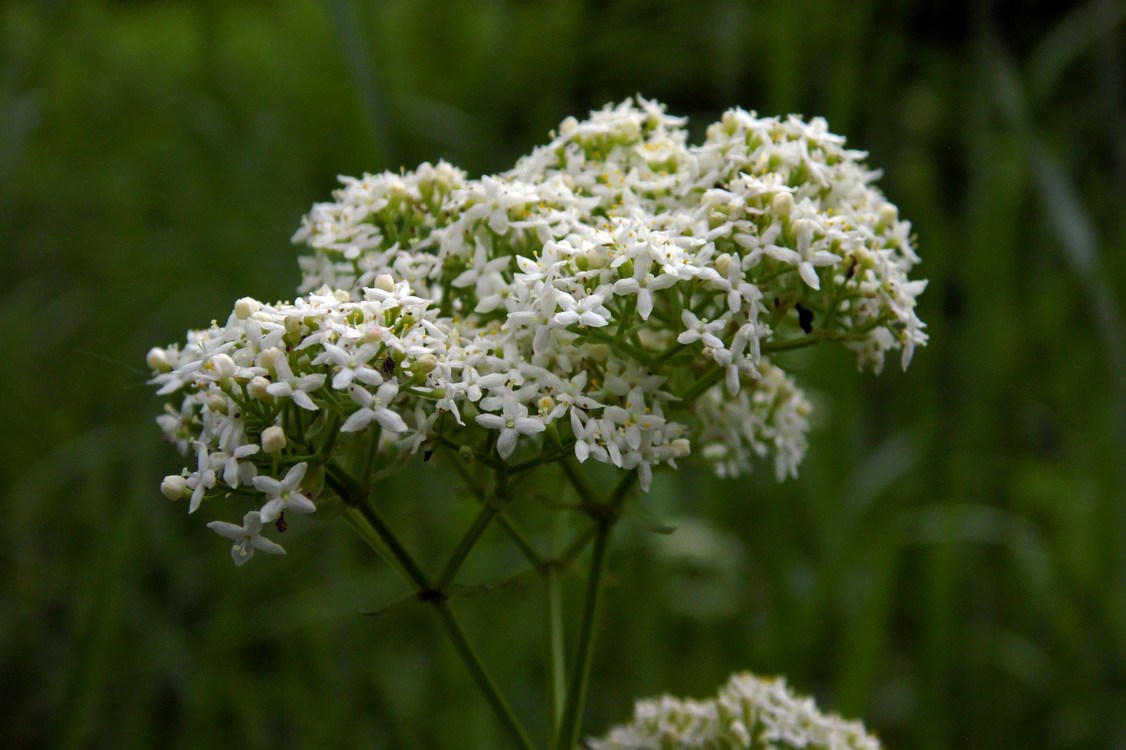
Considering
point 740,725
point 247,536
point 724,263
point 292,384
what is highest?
point 724,263

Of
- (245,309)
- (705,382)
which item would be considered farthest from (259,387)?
(705,382)

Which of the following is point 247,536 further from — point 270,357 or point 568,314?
point 568,314

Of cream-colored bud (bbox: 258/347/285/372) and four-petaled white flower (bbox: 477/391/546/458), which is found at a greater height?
cream-colored bud (bbox: 258/347/285/372)

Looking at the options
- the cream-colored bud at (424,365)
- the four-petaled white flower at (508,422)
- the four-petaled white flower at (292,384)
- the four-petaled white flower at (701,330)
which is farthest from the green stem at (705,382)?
the four-petaled white flower at (292,384)

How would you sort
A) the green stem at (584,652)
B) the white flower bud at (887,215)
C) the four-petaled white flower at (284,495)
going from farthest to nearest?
the white flower bud at (887,215), the green stem at (584,652), the four-petaled white flower at (284,495)

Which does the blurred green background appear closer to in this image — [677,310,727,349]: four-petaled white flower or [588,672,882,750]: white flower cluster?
[588,672,882,750]: white flower cluster

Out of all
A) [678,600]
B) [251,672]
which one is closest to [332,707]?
[251,672]

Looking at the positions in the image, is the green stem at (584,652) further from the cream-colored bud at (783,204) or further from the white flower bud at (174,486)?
the white flower bud at (174,486)

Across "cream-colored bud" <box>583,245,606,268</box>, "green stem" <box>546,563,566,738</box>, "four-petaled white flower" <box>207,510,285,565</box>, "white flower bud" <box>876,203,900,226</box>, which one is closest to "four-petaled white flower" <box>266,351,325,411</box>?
"four-petaled white flower" <box>207,510,285,565</box>

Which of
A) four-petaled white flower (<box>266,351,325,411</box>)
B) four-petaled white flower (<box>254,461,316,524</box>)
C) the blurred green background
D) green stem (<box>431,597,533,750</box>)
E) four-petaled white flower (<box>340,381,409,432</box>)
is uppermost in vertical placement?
the blurred green background
